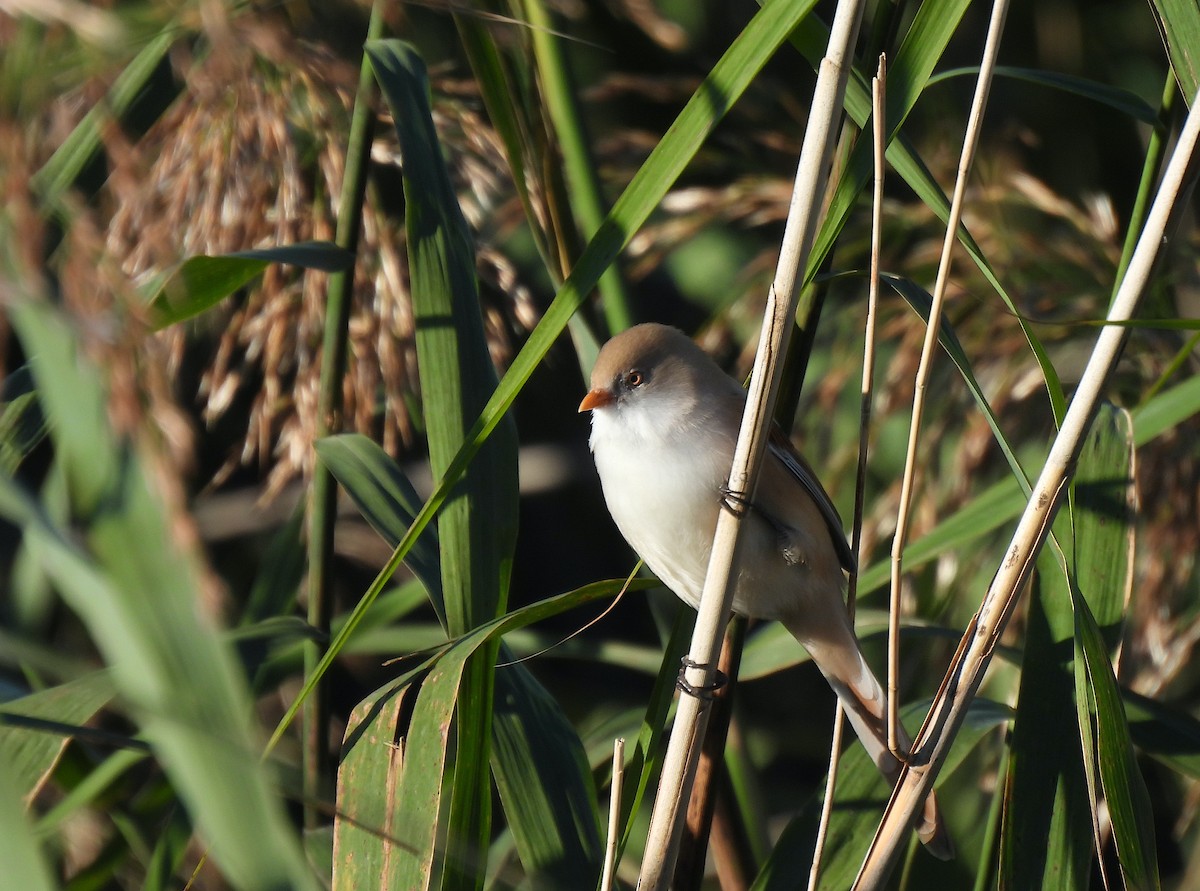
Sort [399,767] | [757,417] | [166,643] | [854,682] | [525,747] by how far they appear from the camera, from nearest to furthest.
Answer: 1. [166,643]
2. [757,417]
3. [399,767]
4. [525,747]
5. [854,682]

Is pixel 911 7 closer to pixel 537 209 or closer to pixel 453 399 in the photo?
pixel 537 209

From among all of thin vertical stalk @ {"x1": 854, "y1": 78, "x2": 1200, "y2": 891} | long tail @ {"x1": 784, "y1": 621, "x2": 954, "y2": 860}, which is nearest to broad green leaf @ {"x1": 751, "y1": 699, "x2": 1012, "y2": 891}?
long tail @ {"x1": 784, "y1": 621, "x2": 954, "y2": 860}

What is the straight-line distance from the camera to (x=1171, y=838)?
10.7 ft

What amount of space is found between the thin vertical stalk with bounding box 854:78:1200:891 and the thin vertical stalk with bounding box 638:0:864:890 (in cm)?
25

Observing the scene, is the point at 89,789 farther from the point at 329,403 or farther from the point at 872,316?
the point at 872,316

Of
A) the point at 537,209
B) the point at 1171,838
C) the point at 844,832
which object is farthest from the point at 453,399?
the point at 1171,838

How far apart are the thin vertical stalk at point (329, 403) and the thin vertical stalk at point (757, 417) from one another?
0.68m

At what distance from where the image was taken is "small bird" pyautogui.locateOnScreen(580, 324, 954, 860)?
6.17 feet

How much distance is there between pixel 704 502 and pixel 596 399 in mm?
296

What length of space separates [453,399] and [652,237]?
123cm

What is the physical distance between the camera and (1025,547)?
4.32 ft

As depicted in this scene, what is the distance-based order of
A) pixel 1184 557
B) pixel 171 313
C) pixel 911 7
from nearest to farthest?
pixel 171 313 < pixel 1184 557 < pixel 911 7

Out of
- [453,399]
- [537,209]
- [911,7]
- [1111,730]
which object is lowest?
[1111,730]

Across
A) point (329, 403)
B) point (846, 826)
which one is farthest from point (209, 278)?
point (846, 826)
